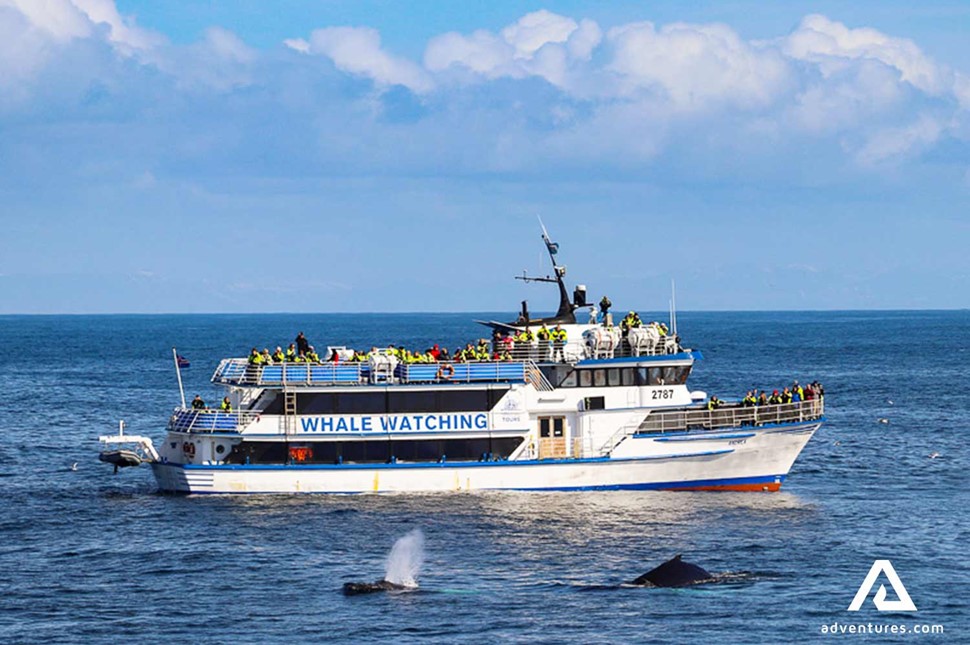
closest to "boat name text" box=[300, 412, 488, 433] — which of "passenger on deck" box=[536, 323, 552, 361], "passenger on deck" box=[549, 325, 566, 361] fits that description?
"passenger on deck" box=[536, 323, 552, 361]

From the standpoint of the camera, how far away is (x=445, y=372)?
56.7 m

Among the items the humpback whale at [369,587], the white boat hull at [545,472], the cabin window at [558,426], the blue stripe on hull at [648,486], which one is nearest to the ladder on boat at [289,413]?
the white boat hull at [545,472]

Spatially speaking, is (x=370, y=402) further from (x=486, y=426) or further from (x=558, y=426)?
(x=558, y=426)

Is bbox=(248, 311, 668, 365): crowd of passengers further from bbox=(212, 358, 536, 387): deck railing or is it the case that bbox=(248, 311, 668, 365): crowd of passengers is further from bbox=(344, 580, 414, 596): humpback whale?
bbox=(344, 580, 414, 596): humpback whale

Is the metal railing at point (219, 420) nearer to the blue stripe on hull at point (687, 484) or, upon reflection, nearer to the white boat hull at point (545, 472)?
the white boat hull at point (545, 472)

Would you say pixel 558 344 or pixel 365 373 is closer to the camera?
pixel 365 373

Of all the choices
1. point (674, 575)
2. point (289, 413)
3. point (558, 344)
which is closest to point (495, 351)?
point (558, 344)

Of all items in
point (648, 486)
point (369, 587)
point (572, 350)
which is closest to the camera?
point (369, 587)

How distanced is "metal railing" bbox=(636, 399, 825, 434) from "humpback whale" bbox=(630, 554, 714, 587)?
14.6 m

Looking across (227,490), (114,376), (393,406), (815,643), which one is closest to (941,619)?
(815,643)

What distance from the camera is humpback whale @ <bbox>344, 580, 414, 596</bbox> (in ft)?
137

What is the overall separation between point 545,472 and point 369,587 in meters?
15.3

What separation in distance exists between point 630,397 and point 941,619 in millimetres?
19766

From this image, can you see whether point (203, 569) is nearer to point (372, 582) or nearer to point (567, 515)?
point (372, 582)
